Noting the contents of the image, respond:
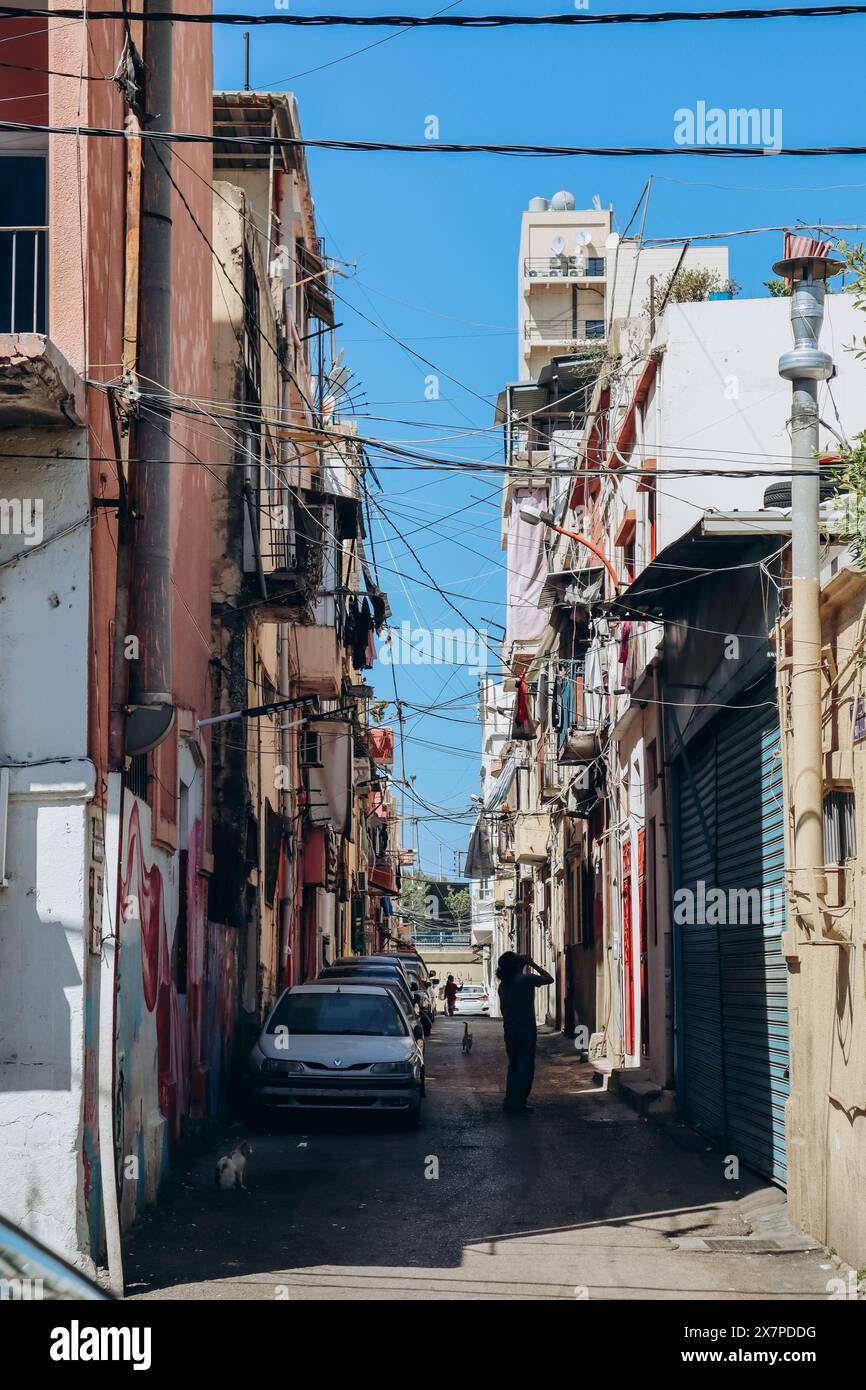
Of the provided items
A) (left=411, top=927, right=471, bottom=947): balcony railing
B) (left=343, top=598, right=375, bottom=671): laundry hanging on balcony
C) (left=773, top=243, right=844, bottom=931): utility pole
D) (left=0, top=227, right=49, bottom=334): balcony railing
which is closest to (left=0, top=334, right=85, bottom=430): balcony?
(left=0, top=227, right=49, bottom=334): balcony railing

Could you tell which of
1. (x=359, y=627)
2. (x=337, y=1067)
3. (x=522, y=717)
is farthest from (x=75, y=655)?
(x=522, y=717)

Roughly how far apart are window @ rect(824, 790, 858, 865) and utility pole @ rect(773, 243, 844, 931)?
0.14m

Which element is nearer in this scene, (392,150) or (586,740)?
(392,150)

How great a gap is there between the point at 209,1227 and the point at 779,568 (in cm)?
678

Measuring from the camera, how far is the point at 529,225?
69.0 m

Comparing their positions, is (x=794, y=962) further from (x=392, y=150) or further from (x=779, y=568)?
(x=392, y=150)

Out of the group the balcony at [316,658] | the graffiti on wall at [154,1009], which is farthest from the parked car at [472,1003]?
the graffiti on wall at [154,1009]

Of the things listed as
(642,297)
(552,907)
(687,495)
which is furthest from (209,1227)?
(552,907)

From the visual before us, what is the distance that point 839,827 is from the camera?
1012 cm

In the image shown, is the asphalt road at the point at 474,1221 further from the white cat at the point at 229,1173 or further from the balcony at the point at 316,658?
the balcony at the point at 316,658

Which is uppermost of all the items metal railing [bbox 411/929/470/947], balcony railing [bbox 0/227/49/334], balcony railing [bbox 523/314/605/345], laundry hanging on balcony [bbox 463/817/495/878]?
balcony railing [bbox 523/314/605/345]

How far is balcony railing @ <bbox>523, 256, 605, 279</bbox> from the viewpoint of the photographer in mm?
67375

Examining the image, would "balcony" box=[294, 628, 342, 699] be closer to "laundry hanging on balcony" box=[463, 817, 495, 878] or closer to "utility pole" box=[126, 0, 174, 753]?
"utility pole" box=[126, 0, 174, 753]

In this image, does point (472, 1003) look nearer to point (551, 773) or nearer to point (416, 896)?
point (551, 773)
